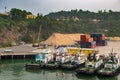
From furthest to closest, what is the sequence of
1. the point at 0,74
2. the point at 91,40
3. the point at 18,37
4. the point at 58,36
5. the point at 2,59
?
the point at 18,37 → the point at 58,36 → the point at 91,40 → the point at 2,59 → the point at 0,74

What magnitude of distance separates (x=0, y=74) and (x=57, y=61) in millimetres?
13939

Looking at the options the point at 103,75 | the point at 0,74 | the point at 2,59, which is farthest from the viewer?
the point at 2,59

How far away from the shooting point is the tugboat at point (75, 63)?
3123 inches

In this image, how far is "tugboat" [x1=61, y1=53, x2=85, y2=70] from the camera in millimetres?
79312

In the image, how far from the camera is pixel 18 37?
144750 millimetres

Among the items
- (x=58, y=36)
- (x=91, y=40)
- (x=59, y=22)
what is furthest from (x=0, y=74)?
(x=59, y=22)

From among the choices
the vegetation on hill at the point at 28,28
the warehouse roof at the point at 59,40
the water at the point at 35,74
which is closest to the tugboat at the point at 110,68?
the water at the point at 35,74

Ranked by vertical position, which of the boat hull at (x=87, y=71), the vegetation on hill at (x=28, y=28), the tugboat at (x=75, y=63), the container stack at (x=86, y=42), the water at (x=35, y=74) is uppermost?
the vegetation on hill at (x=28, y=28)

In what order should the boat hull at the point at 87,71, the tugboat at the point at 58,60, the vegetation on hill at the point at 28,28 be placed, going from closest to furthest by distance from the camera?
the boat hull at the point at 87,71, the tugboat at the point at 58,60, the vegetation on hill at the point at 28,28

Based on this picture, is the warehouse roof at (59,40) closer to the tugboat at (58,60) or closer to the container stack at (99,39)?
the container stack at (99,39)

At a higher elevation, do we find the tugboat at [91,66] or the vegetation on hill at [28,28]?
the vegetation on hill at [28,28]

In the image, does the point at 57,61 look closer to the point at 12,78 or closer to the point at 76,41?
the point at 12,78

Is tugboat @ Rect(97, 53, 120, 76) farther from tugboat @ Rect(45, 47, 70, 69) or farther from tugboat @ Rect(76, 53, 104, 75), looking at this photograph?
tugboat @ Rect(45, 47, 70, 69)

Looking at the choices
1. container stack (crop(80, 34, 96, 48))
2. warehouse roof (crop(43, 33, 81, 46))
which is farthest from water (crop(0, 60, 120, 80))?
warehouse roof (crop(43, 33, 81, 46))
